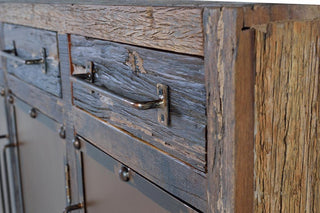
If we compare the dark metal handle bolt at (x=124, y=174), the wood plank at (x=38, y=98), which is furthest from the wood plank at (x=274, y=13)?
the wood plank at (x=38, y=98)

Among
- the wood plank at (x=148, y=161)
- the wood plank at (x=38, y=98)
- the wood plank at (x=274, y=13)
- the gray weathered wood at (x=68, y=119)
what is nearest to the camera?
the wood plank at (x=274, y=13)

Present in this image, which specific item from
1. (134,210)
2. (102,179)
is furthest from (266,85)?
(102,179)

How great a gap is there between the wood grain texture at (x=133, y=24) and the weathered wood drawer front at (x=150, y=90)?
0.02 m

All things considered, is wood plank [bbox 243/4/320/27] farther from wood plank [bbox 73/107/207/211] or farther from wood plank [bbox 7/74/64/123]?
wood plank [bbox 7/74/64/123]

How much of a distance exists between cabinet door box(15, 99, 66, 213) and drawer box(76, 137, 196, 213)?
160 mm

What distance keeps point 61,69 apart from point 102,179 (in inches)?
11.7

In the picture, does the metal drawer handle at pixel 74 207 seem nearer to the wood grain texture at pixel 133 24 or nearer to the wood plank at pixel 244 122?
the wood grain texture at pixel 133 24

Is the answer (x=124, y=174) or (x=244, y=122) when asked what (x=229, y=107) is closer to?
(x=244, y=122)

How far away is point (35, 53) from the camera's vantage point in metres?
1.26

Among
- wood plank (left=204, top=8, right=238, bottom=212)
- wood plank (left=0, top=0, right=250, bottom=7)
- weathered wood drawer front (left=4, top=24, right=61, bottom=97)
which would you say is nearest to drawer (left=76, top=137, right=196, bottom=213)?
wood plank (left=204, top=8, right=238, bottom=212)

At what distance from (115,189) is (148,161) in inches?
7.2

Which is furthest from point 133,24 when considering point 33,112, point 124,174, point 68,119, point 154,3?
point 33,112

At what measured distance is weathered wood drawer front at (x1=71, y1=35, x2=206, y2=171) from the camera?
25.6 inches

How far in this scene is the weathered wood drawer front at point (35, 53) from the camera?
3.75 ft
